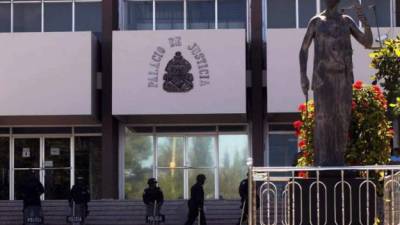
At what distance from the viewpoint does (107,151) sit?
25.7m

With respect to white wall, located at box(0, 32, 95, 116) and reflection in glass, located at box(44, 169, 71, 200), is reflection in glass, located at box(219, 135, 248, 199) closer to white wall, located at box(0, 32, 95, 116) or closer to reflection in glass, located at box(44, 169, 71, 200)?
white wall, located at box(0, 32, 95, 116)

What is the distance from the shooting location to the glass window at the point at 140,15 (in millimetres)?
26828

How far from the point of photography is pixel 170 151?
2697cm

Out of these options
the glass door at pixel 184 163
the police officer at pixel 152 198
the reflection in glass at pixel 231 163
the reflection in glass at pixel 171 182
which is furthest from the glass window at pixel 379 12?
the police officer at pixel 152 198

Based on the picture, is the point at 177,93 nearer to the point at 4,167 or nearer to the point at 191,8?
the point at 191,8

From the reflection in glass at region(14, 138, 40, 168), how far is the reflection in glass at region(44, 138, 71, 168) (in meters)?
0.33

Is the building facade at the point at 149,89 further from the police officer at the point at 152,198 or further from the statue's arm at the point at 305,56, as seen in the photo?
the statue's arm at the point at 305,56

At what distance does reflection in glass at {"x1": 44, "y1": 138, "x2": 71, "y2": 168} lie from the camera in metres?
27.0

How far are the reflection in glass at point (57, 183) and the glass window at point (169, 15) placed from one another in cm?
584

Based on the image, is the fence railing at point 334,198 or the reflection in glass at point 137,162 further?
the reflection in glass at point 137,162

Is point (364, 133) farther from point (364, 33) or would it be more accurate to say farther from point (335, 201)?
point (335, 201)

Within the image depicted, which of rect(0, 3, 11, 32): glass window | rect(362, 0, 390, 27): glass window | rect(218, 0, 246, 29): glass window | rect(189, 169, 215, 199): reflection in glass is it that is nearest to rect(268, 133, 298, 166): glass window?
rect(189, 169, 215, 199): reflection in glass

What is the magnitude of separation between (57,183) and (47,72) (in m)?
4.13

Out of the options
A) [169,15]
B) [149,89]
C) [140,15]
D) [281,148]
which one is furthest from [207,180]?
[140,15]
